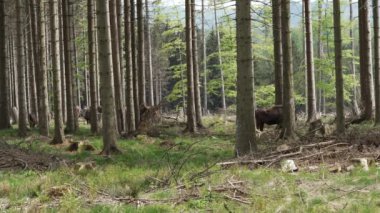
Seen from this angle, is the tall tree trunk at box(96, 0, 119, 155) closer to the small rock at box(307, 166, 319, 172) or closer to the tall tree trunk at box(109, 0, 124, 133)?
the tall tree trunk at box(109, 0, 124, 133)

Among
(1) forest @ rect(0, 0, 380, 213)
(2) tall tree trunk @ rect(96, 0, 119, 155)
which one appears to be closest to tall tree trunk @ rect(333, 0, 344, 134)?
(1) forest @ rect(0, 0, 380, 213)

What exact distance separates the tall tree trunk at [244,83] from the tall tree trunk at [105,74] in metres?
3.52

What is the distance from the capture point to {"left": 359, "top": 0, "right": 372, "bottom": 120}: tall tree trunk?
719 inches

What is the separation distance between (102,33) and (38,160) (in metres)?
3.53

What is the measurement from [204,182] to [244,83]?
12.7 ft

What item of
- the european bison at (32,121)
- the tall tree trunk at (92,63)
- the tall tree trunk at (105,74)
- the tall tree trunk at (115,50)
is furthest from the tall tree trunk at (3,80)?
the tall tree trunk at (105,74)

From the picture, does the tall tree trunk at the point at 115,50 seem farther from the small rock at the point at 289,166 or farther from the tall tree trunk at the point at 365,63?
the small rock at the point at 289,166

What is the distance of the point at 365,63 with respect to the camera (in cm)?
1870

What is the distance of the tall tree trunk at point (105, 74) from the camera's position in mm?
12805

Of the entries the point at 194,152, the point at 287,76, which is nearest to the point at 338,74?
the point at 287,76

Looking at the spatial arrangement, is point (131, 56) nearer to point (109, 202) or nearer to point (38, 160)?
point (38, 160)

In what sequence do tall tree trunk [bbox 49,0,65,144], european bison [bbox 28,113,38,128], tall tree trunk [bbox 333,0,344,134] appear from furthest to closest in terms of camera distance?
european bison [bbox 28,113,38,128]
tall tree trunk [bbox 49,0,65,144]
tall tree trunk [bbox 333,0,344,134]

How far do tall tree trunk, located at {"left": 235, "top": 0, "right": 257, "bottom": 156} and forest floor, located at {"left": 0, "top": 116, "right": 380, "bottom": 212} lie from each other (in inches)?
21.1

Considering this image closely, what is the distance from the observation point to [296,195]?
23.2 ft
